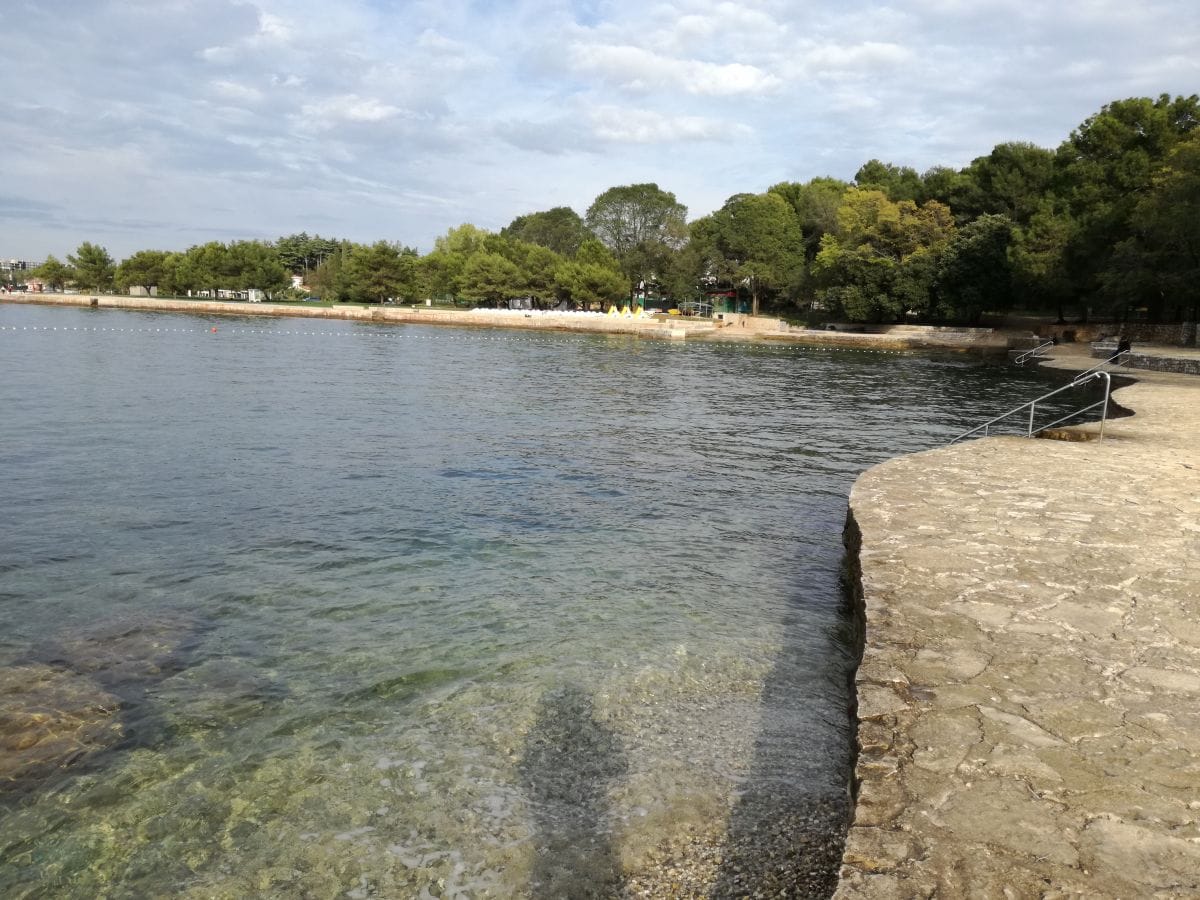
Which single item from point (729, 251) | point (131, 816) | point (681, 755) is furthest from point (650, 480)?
point (729, 251)

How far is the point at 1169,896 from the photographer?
2820mm

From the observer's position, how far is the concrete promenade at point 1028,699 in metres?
3.04

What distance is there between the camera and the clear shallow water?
15.0 ft

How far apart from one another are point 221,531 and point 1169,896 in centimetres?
1018

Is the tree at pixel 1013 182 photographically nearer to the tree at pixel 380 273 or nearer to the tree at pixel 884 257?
the tree at pixel 884 257

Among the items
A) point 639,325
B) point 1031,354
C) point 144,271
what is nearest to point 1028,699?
point 1031,354

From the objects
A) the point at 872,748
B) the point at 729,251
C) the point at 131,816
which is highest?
the point at 729,251

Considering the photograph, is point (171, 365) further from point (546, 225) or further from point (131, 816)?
point (546, 225)

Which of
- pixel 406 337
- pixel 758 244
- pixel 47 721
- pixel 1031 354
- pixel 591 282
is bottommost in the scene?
pixel 47 721

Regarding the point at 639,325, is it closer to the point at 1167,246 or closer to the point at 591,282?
the point at 591,282

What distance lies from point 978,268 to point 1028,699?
64.2m

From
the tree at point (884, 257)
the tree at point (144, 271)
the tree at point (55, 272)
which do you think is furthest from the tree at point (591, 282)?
the tree at point (55, 272)

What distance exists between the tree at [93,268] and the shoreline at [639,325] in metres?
9.17

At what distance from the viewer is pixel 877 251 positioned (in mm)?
69938
